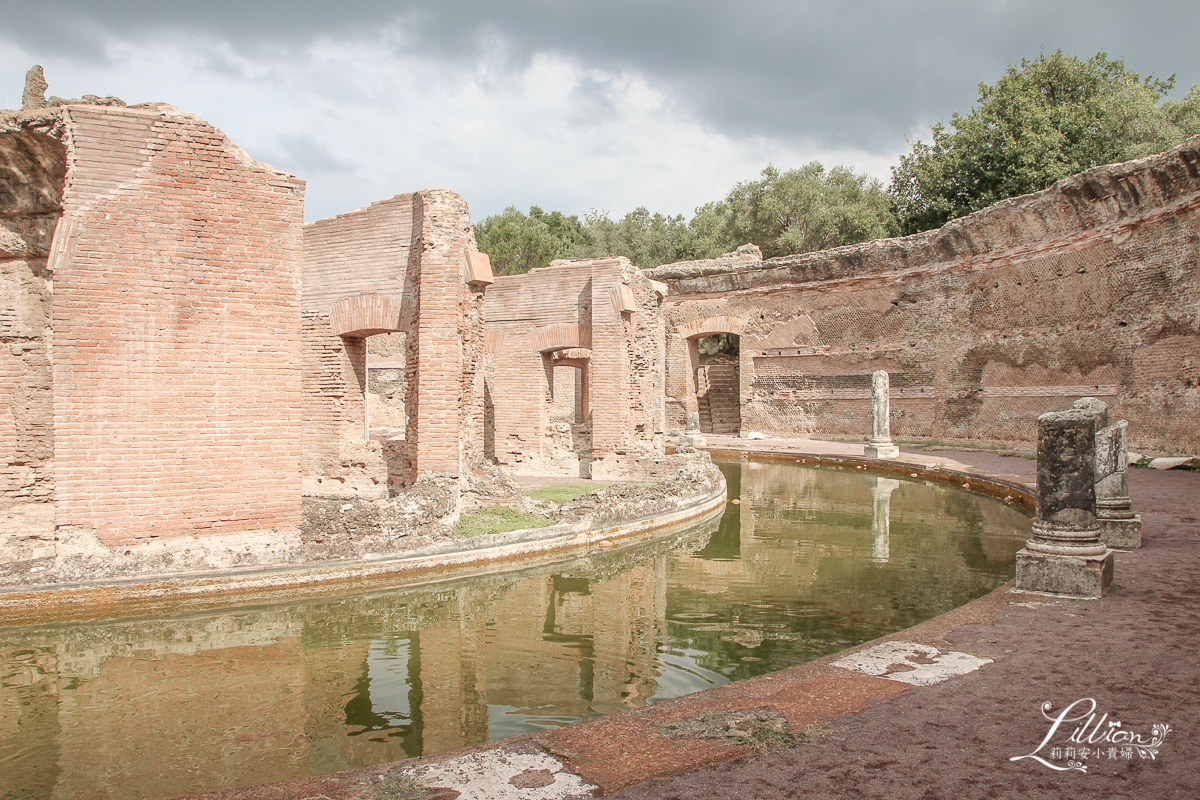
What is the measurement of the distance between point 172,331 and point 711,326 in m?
19.1

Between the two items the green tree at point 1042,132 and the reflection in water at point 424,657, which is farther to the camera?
the green tree at point 1042,132

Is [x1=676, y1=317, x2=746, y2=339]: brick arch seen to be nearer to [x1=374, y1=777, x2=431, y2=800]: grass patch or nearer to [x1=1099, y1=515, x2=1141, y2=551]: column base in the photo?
[x1=1099, y1=515, x2=1141, y2=551]: column base

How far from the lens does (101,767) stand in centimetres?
331

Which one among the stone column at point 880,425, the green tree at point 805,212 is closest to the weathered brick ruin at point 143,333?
the stone column at point 880,425

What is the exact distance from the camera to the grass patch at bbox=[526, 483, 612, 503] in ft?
33.1

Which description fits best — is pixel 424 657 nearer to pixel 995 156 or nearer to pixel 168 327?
pixel 168 327

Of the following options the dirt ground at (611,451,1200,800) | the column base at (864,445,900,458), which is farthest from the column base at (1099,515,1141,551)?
the column base at (864,445,900,458)

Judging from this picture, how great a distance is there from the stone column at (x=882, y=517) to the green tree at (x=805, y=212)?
17.6 m

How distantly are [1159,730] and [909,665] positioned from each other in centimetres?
106

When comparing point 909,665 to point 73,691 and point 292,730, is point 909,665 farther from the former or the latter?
point 73,691

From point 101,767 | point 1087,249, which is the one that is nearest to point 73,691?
point 101,767

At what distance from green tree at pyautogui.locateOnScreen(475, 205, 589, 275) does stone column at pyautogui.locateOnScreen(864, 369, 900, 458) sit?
64.7 ft

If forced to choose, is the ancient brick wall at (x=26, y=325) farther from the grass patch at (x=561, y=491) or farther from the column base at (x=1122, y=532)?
the column base at (x=1122, y=532)

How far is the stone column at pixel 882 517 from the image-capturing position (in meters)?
8.15
